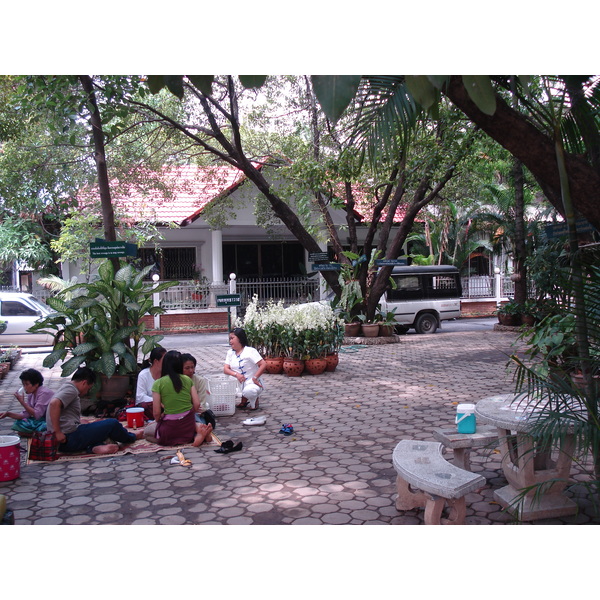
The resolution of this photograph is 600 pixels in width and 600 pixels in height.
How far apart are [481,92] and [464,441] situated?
2.89 m

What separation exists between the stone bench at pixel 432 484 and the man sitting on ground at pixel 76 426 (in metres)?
2.86

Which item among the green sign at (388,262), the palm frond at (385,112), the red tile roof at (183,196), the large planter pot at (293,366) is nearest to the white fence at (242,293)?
the red tile roof at (183,196)

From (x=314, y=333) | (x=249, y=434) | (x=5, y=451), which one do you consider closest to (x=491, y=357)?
(x=314, y=333)

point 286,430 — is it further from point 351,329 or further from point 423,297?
point 423,297

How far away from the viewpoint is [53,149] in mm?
12367

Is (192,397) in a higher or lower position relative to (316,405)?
higher

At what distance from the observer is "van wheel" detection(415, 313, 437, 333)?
16094 millimetres

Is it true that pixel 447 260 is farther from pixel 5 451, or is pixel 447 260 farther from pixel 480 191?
pixel 5 451

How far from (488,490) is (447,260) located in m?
19.6

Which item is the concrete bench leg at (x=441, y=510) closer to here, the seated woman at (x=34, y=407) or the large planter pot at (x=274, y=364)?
the seated woman at (x=34, y=407)

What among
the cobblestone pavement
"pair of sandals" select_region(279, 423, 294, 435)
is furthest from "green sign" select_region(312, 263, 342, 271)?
"pair of sandals" select_region(279, 423, 294, 435)

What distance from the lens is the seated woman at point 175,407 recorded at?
5492 mm

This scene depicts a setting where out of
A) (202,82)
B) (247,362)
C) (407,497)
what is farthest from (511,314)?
(202,82)

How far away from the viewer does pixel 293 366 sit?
9.18 m
